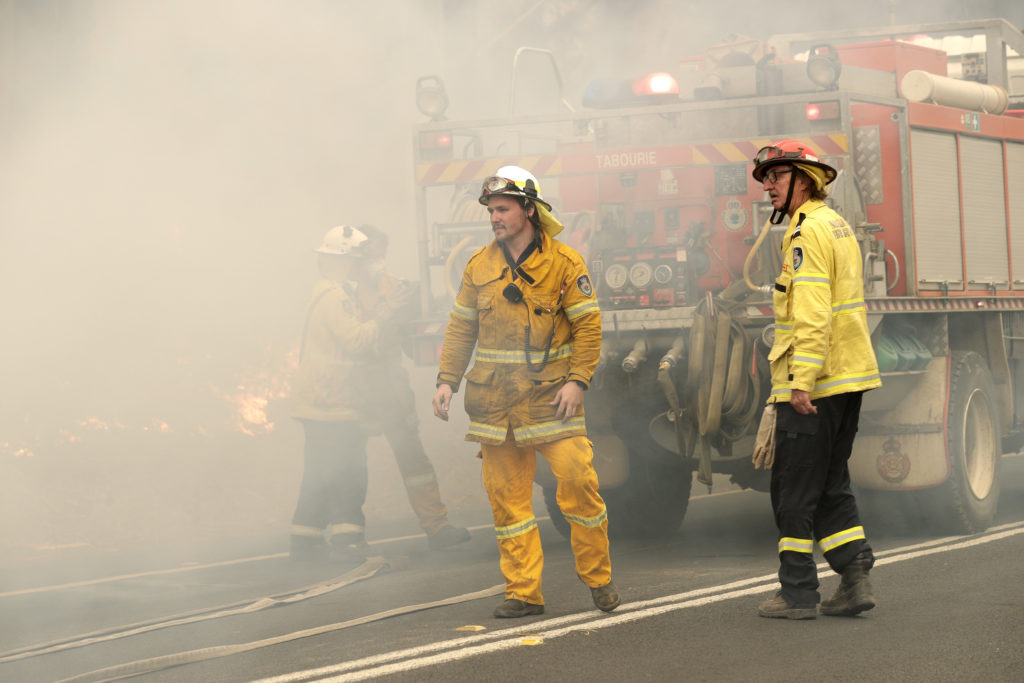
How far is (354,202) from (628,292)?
4.37 m

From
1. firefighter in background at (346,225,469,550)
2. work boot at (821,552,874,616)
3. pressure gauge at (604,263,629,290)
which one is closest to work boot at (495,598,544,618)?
work boot at (821,552,874,616)

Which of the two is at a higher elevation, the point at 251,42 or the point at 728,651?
the point at 251,42

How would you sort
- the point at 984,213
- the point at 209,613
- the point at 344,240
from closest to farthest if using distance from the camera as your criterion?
1. the point at 209,613
2. the point at 344,240
3. the point at 984,213

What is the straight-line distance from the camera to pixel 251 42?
7.35m

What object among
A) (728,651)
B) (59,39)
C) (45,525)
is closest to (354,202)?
(45,525)

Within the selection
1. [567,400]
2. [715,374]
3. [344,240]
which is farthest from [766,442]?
[344,240]

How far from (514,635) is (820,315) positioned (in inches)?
61.4

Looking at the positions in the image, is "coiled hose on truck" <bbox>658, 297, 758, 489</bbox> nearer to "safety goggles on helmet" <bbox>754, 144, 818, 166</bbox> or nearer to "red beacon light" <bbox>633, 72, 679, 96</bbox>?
"safety goggles on helmet" <bbox>754, 144, 818, 166</bbox>

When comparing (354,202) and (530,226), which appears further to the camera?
(354,202)

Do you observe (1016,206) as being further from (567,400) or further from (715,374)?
(567,400)

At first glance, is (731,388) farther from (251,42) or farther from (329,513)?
(251,42)

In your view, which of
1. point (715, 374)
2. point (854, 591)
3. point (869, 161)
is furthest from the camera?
point (869, 161)

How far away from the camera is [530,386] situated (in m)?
4.99

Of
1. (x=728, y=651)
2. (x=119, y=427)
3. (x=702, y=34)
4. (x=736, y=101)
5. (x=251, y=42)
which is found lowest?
(x=728, y=651)
